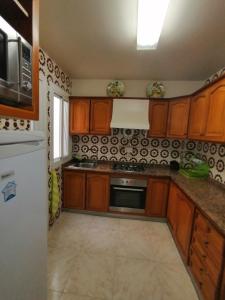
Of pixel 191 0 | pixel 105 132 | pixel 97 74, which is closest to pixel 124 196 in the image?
pixel 105 132

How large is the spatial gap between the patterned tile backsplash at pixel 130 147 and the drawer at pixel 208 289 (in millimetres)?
2025

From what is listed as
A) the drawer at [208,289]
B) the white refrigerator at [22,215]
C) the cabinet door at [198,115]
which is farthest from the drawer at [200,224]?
the white refrigerator at [22,215]

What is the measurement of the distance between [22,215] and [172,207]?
7.40ft

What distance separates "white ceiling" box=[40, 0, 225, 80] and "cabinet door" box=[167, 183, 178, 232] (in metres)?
Answer: 1.70

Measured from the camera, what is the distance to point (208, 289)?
1.36 meters

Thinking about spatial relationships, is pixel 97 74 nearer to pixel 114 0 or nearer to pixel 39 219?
pixel 114 0

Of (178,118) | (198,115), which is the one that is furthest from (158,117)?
(198,115)

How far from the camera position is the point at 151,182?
2758mm

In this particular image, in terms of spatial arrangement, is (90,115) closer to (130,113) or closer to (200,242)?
(130,113)

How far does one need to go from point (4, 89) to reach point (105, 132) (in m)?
2.33

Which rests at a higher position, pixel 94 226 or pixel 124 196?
pixel 124 196

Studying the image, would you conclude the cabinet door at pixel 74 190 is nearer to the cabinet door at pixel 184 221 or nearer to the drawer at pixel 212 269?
the cabinet door at pixel 184 221

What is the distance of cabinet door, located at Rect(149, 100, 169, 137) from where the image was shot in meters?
2.90

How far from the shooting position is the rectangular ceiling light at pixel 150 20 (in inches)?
46.0
